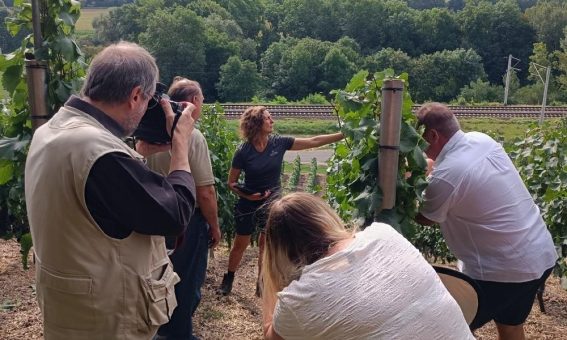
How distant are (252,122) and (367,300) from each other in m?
3.56

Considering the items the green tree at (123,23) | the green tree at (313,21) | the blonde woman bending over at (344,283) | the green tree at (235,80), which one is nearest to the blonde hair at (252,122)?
the blonde woman bending over at (344,283)

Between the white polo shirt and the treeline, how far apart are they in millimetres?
46548

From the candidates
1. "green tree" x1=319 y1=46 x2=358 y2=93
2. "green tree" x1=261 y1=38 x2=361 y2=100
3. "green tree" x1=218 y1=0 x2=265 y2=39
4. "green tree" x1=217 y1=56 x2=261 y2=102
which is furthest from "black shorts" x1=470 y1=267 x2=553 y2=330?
"green tree" x1=218 y1=0 x2=265 y2=39

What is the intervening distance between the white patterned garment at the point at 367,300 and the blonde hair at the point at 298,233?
57 millimetres

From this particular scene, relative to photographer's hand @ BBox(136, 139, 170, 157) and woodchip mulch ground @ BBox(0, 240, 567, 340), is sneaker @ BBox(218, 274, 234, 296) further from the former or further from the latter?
photographer's hand @ BBox(136, 139, 170, 157)

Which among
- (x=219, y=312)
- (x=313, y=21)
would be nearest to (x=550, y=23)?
(x=313, y=21)

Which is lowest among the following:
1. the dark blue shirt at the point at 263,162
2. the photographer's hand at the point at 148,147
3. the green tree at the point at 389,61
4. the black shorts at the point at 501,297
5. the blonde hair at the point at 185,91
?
the black shorts at the point at 501,297

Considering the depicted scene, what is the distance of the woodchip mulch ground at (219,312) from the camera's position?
4.68 meters

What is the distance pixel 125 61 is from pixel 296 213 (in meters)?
0.83

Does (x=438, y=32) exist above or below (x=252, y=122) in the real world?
above

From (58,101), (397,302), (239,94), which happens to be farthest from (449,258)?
(239,94)

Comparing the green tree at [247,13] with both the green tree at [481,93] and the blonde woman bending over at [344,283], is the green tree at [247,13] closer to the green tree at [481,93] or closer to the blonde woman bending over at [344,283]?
the green tree at [481,93]

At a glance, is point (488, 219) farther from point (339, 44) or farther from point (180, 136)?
point (339, 44)

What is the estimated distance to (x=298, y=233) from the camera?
2.10m
